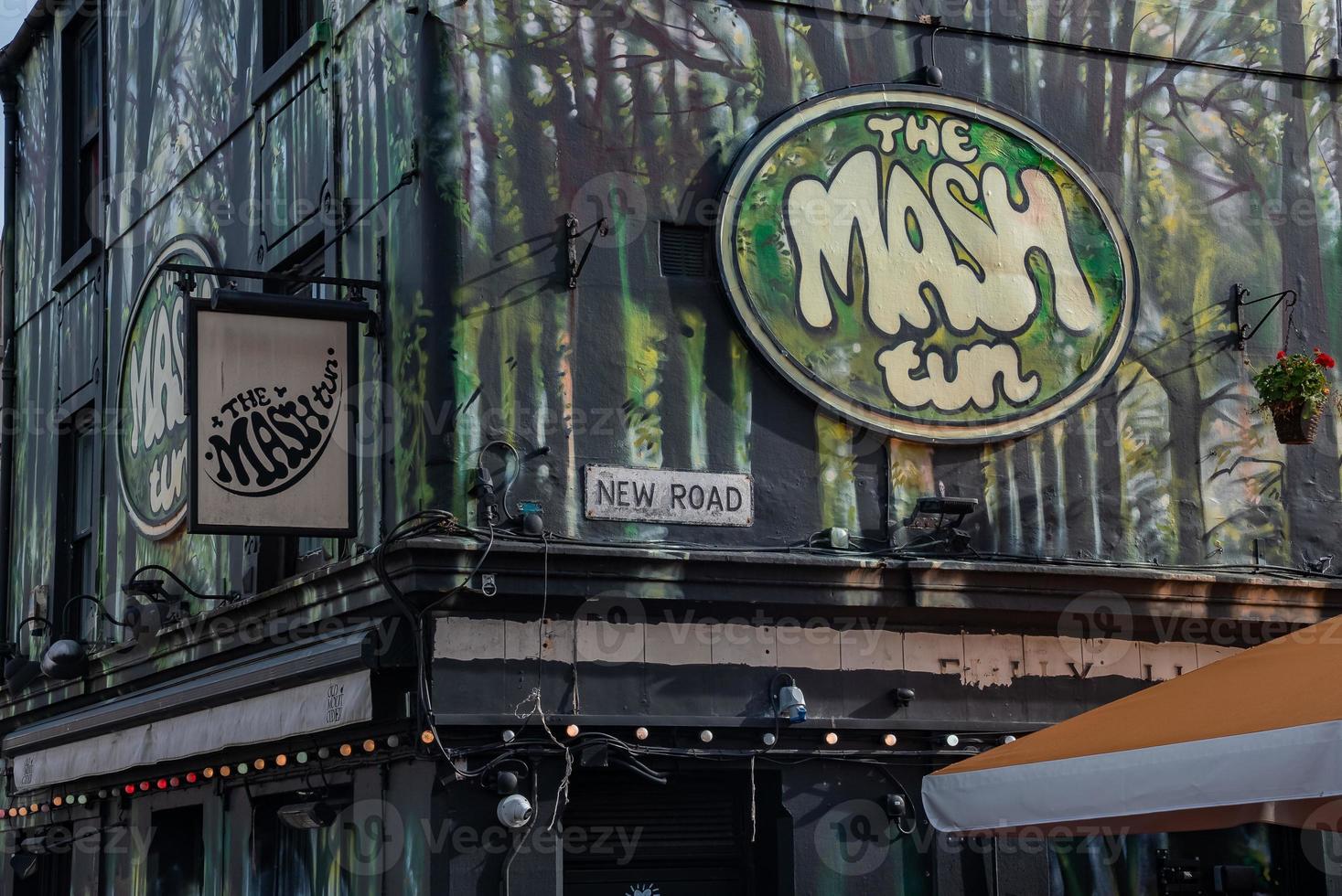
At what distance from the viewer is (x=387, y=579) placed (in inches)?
433

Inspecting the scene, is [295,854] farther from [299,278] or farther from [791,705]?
[299,278]

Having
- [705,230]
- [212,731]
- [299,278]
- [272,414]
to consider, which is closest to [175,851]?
[212,731]

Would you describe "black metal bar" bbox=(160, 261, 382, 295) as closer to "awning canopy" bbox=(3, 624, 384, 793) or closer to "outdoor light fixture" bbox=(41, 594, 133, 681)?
"awning canopy" bbox=(3, 624, 384, 793)

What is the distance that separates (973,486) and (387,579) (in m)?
Result: 4.13

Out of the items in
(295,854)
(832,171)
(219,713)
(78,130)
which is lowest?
(295,854)

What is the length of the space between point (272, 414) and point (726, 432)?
2909 mm

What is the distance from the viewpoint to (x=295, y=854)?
1328 cm

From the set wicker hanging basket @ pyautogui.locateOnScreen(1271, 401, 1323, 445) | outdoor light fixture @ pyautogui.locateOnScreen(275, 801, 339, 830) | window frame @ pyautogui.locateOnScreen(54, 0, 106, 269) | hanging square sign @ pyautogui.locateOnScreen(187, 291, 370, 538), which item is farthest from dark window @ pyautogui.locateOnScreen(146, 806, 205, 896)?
wicker hanging basket @ pyautogui.locateOnScreen(1271, 401, 1323, 445)

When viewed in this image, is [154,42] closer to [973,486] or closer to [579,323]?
[579,323]

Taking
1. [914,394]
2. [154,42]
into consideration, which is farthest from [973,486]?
[154,42]

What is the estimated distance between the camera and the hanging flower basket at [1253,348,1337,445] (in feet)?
40.7

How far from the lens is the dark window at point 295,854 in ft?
41.0

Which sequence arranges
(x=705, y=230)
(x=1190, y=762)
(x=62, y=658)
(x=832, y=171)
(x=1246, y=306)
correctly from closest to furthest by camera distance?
(x=1190, y=762) → (x=705, y=230) → (x=832, y=171) → (x=1246, y=306) → (x=62, y=658)

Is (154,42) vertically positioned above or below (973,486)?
above
